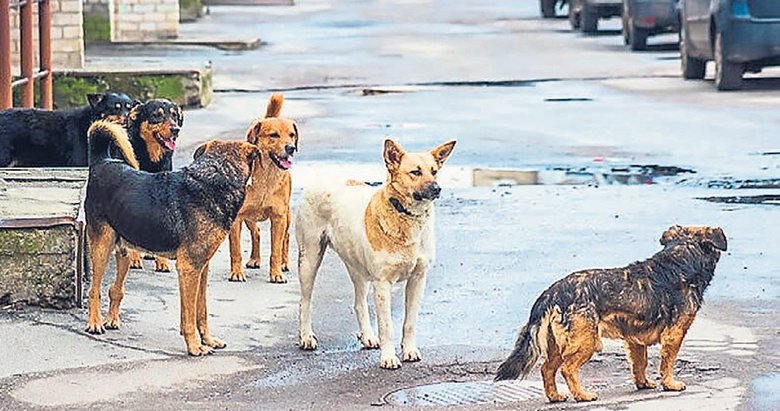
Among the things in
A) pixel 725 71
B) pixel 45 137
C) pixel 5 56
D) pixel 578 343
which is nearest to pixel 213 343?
pixel 578 343

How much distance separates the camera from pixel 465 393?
744cm

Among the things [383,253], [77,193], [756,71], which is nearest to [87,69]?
[756,71]

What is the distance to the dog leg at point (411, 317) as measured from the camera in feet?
26.4

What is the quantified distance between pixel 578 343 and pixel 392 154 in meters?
1.33

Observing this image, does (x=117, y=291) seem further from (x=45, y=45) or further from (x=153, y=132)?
(x=45, y=45)

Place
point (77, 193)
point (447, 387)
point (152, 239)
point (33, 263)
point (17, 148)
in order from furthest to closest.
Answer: point (17, 148) < point (77, 193) < point (33, 263) < point (152, 239) < point (447, 387)

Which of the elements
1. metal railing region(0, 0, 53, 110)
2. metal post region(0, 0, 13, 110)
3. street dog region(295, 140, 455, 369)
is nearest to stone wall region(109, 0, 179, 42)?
metal railing region(0, 0, 53, 110)

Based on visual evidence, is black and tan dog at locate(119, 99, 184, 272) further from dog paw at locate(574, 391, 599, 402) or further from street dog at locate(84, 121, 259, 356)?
dog paw at locate(574, 391, 599, 402)

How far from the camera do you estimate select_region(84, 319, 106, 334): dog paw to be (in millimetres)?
8539

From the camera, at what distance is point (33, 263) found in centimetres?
883

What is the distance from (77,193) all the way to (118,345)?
1901mm

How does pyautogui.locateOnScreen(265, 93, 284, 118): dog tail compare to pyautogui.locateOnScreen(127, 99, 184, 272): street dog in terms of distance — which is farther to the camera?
pyautogui.locateOnScreen(265, 93, 284, 118): dog tail

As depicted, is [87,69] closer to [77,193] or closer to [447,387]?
[77,193]

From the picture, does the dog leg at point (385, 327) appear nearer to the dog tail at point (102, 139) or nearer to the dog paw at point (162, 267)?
the dog tail at point (102, 139)
